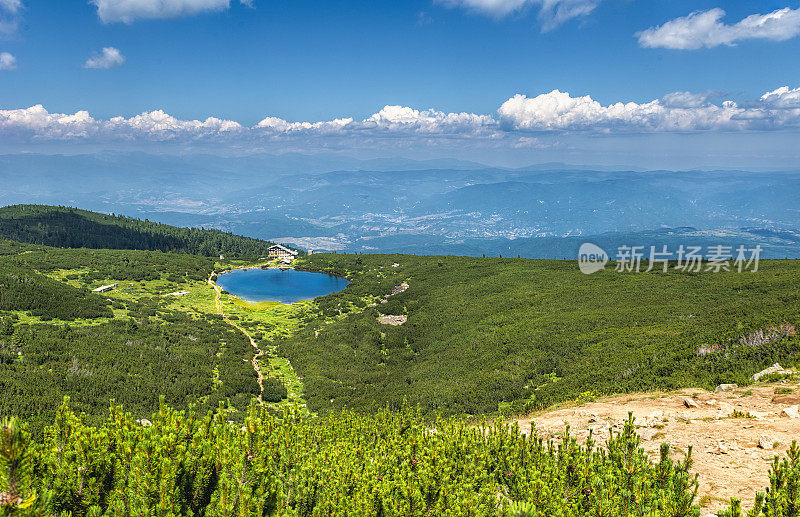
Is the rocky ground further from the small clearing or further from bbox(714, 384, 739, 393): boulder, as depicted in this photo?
the small clearing

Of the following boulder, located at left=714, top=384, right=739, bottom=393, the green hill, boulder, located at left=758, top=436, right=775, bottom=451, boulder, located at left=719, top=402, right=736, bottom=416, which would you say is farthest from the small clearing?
the green hill

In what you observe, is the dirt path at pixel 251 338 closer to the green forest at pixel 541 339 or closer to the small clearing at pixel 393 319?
the green forest at pixel 541 339

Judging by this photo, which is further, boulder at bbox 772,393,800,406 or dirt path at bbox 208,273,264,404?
dirt path at bbox 208,273,264,404

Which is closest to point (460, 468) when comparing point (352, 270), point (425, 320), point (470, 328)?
point (470, 328)

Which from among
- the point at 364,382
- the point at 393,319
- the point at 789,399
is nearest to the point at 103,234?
the point at 393,319

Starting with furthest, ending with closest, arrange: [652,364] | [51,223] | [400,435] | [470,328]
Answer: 1. [51,223]
2. [470,328]
3. [652,364]
4. [400,435]

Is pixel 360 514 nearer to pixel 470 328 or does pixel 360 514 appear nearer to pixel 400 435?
pixel 400 435

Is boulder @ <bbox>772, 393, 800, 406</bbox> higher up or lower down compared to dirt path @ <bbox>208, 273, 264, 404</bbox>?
higher up
